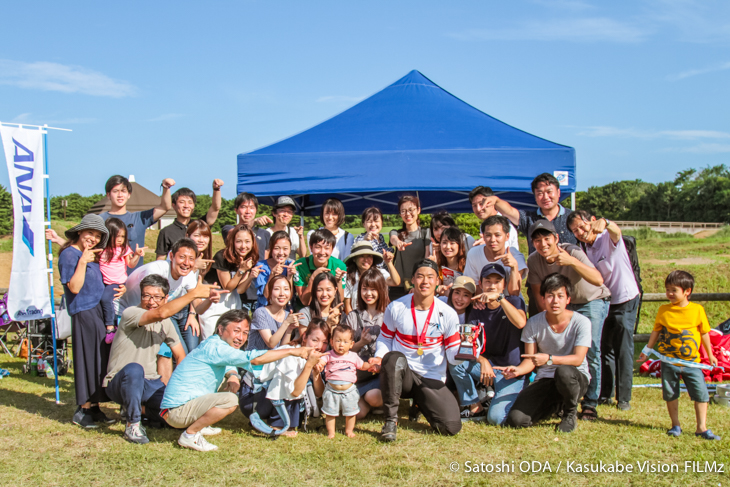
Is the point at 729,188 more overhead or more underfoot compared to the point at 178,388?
more overhead

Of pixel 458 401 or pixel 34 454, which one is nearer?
pixel 34 454

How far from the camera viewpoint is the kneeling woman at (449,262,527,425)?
3979mm

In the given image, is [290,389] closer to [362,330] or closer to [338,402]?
[338,402]

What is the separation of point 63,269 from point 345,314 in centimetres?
218

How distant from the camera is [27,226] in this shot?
4516 mm

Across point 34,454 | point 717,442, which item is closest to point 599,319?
point 717,442

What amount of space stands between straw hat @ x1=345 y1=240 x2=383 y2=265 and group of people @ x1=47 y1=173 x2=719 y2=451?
2 cm

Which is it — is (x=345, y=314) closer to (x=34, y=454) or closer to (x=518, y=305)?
(x=518, y=305)

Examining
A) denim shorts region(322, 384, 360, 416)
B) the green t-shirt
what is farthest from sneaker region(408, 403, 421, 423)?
the green t-shirt

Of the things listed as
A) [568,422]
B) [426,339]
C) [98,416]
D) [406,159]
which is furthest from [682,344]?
[98,416]

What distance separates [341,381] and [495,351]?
1283mm

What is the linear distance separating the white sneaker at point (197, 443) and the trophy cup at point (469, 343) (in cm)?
181

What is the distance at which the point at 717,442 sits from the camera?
3.48 m

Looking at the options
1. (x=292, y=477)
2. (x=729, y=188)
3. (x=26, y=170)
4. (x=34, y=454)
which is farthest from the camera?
(x=729, y=188)
